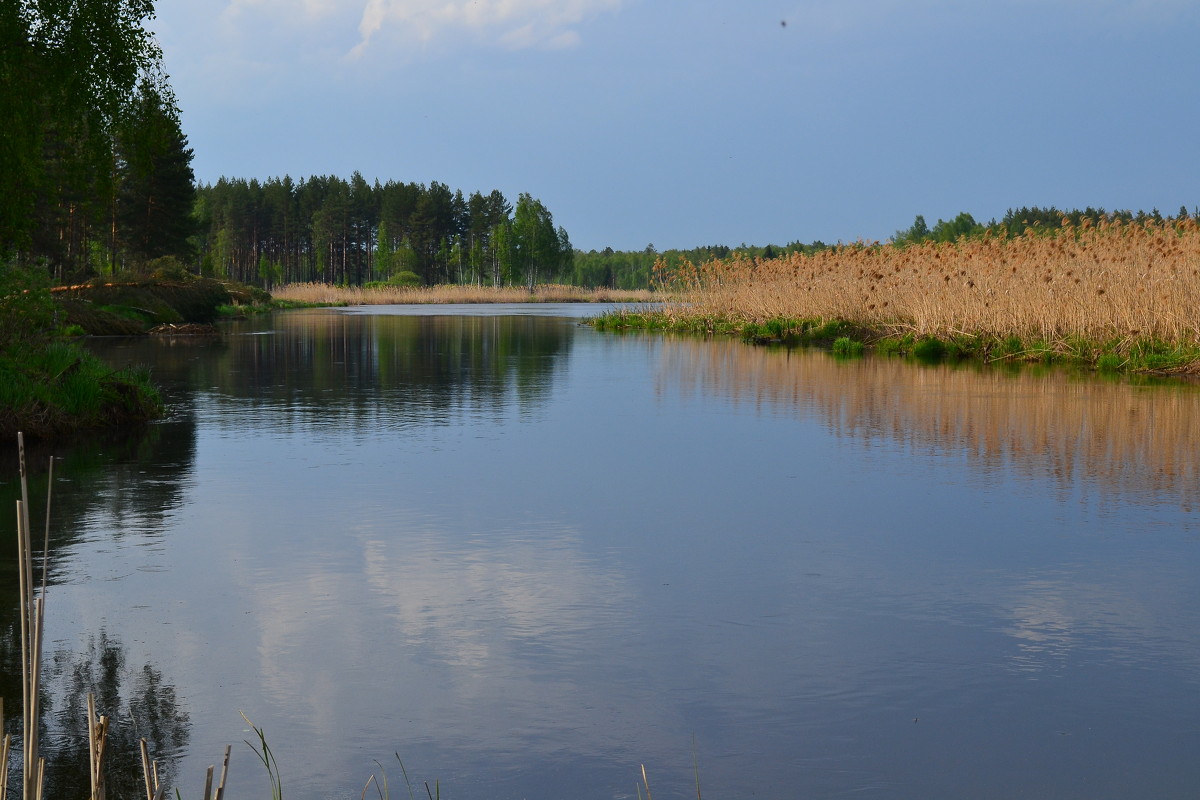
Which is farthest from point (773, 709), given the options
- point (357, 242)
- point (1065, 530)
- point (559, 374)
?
point (357, 242)

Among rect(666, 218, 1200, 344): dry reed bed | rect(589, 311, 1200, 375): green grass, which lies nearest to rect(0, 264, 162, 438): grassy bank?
rect(589, 311, 1200, 375): green grass

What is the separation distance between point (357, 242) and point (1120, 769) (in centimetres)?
14017

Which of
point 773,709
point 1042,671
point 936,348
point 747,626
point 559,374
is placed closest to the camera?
point 773,709

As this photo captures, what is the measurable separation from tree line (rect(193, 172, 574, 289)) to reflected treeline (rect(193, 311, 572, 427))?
3603 inches

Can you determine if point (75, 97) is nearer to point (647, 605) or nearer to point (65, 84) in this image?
point (65, 84)

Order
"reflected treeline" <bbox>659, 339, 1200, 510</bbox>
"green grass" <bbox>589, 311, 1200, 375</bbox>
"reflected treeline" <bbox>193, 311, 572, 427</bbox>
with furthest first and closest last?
"green grass" <bbox>589, 311, 1200, 375</bbox> → "reflected treeline" <bbox>193, 311, 572, 427</bbox> → "reflected treeline" <bbox>659, 339, 1200, 510</bbox>

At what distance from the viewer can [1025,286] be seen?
24.0 meters

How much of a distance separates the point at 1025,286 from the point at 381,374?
1314 cm

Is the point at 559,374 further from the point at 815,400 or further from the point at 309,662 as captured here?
the point at 309,662

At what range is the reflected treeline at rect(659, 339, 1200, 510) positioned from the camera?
1107 cm

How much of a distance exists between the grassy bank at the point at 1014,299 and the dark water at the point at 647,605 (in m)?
8.34

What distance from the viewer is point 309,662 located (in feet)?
18.4

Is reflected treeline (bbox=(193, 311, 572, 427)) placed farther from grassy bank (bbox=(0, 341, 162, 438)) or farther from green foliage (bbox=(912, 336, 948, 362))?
green foliage (bbox=(912, 336, 948, 362))

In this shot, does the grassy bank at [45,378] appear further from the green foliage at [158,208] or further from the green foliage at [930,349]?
the green foliage at [158,208]
